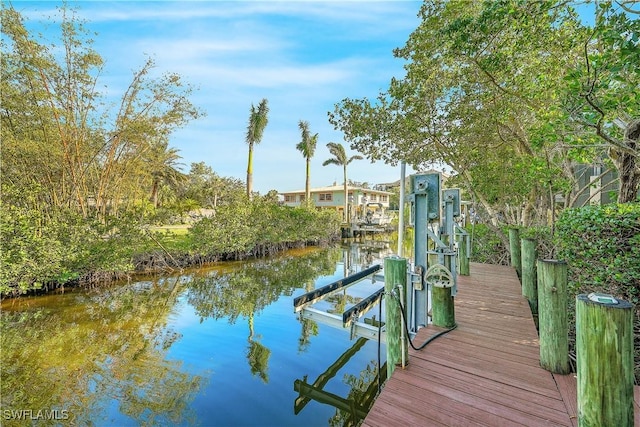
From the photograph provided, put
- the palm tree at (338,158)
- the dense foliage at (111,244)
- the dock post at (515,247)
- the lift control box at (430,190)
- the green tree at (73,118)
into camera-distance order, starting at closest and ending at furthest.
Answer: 1. the lift control box at (430,190)
2. the dense foliage at (111,244)
3. the dock post at (515,247)
4. the green tree at (73,118)
5. the palm tree at (338,158)

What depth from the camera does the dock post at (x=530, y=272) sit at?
190 inches

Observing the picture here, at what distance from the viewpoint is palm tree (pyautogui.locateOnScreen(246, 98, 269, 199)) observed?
2197 cm

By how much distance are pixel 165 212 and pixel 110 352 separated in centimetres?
677

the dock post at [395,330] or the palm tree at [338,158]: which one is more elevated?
the palm tree at [338,158]

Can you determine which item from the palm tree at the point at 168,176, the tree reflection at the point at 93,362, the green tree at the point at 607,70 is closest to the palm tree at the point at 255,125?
the palm tree at the point at 168,176

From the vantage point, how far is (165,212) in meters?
10.8

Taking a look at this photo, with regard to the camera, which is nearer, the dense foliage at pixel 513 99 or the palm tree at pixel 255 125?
the dense foliage at pixel 513 99

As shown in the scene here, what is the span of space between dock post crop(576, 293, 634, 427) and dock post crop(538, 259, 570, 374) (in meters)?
1.09

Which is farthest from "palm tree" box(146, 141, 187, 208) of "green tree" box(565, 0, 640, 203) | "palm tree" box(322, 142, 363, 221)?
"green tree" box(565, 0, 640, 203)

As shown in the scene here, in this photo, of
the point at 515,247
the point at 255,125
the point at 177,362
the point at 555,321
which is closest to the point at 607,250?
the point at 555,321

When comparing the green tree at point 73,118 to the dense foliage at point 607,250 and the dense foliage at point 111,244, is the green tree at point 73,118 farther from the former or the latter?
the dense foliage at point 607,250

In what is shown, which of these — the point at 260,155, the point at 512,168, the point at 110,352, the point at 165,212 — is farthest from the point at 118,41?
the point at 260,155

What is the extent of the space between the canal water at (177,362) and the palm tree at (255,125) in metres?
15.0

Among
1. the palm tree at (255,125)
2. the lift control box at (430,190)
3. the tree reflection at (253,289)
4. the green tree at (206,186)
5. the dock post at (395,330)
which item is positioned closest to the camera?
the dock post at (395,330)
